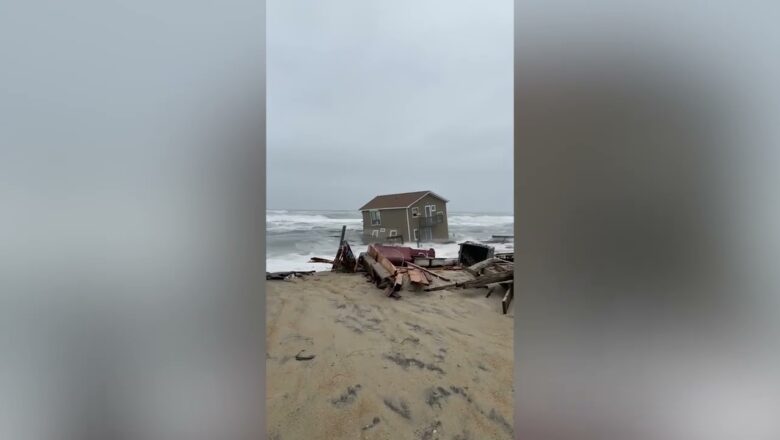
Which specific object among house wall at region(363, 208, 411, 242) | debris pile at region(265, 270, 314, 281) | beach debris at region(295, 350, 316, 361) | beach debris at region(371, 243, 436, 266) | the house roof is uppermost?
the house roof

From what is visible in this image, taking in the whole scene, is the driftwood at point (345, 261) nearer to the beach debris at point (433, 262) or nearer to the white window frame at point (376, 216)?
the beach debris at point (433, 262)

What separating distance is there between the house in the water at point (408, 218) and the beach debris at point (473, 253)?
672 cm

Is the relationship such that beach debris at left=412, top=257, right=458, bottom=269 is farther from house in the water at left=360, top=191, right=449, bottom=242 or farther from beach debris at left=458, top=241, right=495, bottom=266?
house in the water at left=360, top=191, right=449, bottom=242

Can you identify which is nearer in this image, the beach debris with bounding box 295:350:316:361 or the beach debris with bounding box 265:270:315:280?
the beach debris with bounding box 295:350:316:361

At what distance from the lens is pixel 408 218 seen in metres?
14.2

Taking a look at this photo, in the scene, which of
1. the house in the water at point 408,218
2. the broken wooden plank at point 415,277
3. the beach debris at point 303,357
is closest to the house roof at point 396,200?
the house in the water at point 408,218

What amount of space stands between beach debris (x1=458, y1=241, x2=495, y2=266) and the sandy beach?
133 inches

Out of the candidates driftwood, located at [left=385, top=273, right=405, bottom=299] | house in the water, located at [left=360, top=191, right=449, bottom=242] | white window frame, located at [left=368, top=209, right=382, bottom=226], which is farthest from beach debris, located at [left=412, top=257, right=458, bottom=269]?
white window frame, located at [left=368, top=209, right=382, bottom=226]

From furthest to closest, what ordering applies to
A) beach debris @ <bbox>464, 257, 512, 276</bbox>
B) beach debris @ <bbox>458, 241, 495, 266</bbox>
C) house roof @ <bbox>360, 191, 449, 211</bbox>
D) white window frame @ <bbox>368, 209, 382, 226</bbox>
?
white window frame @ <bbox>368, 209, 382, 226</bbox>
house roof @ <bbox>360, 191, 449, 211</bbox>
beach debris @ <bbox>458, 241, 495, 266</bbox>
beach debris @ <bbox>464, 257, 512, 276</bbox>

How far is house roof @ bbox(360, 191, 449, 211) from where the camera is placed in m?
14.7

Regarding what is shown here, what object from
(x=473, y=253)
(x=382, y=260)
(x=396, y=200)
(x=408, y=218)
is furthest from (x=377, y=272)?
(x=396, y=200)

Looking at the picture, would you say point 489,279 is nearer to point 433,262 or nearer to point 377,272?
point 377,272

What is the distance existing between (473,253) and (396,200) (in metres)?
8.47
